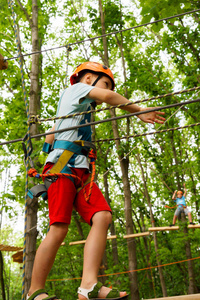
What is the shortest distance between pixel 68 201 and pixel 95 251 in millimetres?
324

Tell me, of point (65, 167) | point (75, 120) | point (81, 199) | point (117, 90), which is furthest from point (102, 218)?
point (117, 90)

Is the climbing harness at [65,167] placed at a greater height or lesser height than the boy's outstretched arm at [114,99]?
lesser

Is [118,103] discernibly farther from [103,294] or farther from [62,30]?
[62,30]

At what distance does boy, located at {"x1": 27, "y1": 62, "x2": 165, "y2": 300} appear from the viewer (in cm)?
188

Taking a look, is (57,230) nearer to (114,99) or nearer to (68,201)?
(68,201)

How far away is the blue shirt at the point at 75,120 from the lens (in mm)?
2158

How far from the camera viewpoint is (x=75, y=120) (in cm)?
224

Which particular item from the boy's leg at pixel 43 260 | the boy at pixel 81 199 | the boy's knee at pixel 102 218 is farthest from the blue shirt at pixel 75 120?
the boy's leg at pixel 43 260

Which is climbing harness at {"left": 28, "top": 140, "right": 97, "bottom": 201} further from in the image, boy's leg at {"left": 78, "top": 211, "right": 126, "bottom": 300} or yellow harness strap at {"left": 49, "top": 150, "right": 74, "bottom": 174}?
boy's leg at {"left": 78, "top": 211, "right": 126, "bottom": 300}

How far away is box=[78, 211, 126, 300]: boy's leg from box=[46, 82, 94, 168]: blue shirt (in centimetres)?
35

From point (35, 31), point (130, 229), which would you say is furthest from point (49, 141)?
point (130, 229)

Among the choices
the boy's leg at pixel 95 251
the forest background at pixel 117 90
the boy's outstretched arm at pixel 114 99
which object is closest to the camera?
the boy's leg at pixel 95 251

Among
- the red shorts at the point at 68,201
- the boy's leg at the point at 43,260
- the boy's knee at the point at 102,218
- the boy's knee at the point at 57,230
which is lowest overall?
the boy's leg at the point at 43,260

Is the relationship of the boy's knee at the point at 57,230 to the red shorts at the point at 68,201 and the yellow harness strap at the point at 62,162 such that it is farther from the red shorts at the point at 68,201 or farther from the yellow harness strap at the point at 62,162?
the yellow harness strap at the point at 62,162
